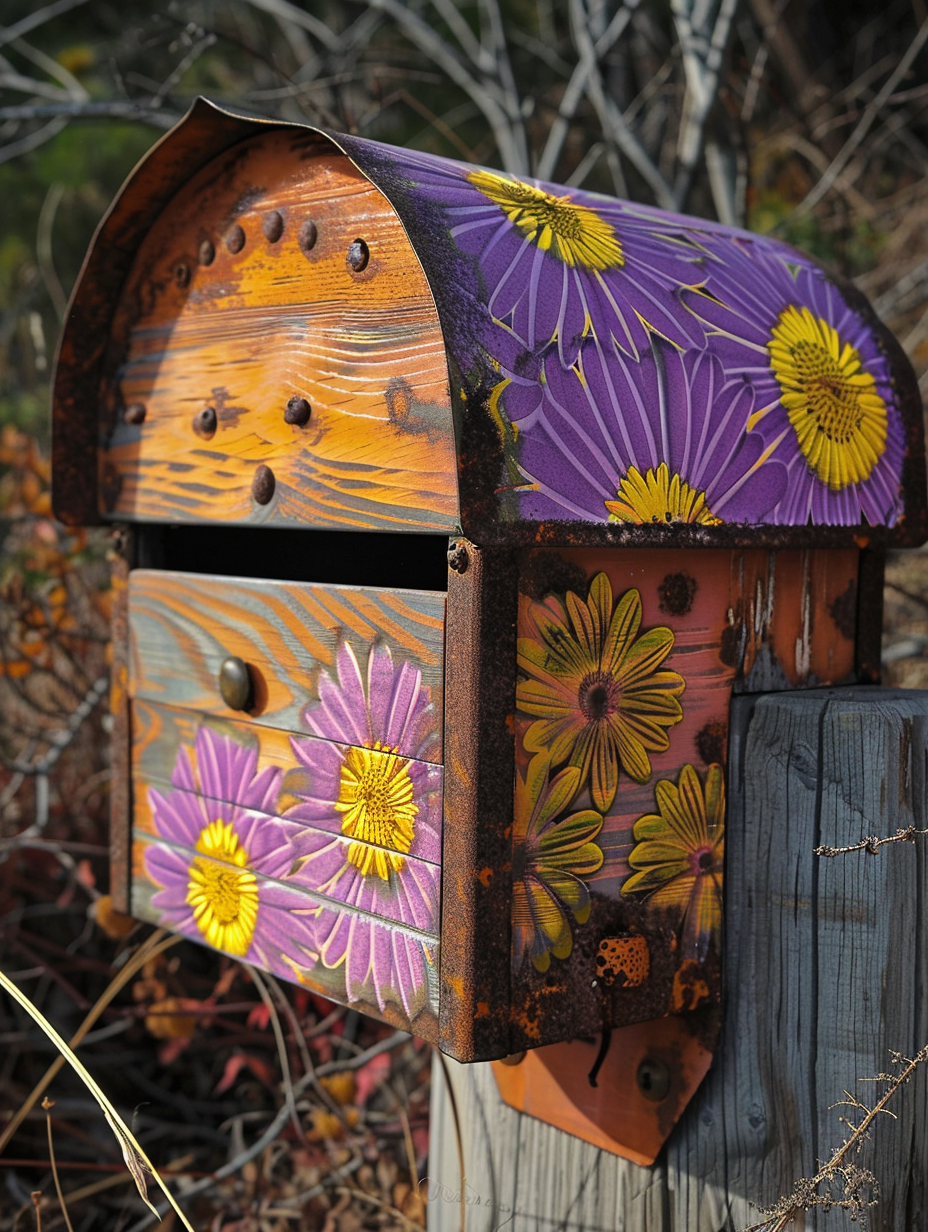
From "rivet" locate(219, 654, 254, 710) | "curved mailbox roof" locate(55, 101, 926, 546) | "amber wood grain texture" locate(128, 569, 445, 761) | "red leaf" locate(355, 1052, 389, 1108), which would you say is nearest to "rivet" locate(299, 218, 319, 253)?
"curved mailbox roof" locate(55, 101, 926, 546)

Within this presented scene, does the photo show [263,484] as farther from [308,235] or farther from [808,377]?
[808,377]

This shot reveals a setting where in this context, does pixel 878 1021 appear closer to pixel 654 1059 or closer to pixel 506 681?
pixel 654 1059

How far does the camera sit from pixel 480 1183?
65.8 inches

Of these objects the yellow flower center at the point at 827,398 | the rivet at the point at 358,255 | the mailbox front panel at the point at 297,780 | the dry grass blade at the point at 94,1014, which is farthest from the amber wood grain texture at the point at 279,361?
the dry grass blade at the point at 94,1014

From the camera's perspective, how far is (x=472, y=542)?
42.6 inches

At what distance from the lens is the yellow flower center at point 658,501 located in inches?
45.4

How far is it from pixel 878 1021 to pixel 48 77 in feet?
14.7

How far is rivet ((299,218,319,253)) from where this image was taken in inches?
50.6

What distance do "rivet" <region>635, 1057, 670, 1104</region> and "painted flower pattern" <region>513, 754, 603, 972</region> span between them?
36 cm

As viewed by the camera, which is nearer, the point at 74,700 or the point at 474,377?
the point at 474,377

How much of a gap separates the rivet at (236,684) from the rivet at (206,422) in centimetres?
29

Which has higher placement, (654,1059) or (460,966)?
(460,966)

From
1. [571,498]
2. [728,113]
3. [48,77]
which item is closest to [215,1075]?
[571,498]

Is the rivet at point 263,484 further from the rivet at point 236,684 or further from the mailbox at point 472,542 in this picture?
the rivet at point 236,684
